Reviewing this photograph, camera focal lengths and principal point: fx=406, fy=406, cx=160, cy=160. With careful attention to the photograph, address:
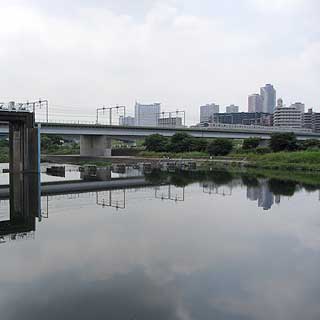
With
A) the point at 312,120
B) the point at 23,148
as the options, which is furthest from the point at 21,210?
the point at 312,120

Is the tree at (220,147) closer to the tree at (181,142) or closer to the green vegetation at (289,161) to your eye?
the tree at (181,142)

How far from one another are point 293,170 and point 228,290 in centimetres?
3263

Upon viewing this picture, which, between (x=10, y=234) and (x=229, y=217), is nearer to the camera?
(x=10, y=234)

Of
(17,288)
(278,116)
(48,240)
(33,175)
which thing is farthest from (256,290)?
(278,116)

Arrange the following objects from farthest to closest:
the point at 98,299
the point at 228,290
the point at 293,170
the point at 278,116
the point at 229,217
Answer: the point at 278,116 < the point at 293,170 < the point at 229,217 < the point at 228,290 < the point at 98,299

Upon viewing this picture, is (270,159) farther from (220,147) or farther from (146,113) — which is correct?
(146,113)

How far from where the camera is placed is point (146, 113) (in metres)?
101

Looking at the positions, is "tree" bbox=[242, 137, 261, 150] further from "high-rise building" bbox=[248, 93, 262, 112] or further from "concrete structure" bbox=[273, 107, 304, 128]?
"high-rise building" bbox=[248, 93, 262, 112]

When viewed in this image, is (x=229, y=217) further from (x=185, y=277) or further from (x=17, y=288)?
(x=17, y=288)

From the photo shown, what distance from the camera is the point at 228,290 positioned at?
7.20 m

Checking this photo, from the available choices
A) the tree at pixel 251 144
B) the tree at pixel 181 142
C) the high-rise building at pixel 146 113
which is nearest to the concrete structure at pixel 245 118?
the high-rise building at pixel 146 113

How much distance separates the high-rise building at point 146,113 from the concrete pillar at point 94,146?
37611 millimetres

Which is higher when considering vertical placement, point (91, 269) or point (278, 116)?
point (278, 116)

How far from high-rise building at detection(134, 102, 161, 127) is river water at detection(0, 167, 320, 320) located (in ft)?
262
